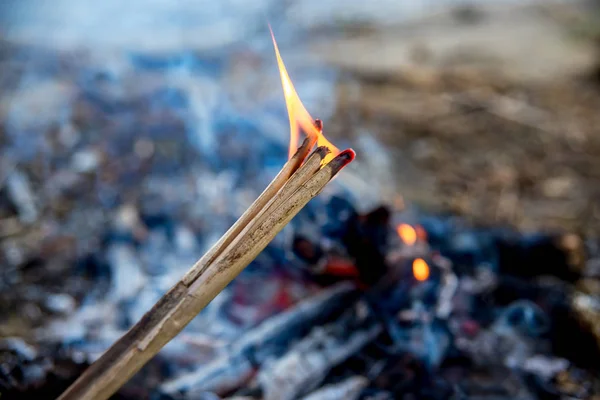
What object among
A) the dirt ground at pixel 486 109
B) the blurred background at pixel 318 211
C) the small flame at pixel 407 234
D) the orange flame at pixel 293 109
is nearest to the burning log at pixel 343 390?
the blurred background at pixel 318 211

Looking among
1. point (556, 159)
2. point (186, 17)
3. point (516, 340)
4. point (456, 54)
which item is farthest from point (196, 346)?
point (186, 17)

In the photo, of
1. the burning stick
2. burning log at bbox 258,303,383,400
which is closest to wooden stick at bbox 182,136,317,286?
the burning stick

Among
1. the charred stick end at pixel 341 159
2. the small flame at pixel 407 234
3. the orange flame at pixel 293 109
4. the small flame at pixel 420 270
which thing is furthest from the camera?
the small flame at pixel 407 234

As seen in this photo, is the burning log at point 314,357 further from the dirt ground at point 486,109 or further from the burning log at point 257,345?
the dirt ground at point 486,109

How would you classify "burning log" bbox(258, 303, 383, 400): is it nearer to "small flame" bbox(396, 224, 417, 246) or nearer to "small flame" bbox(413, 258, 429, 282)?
"small flame" bbox(413, 258, 429, 282)

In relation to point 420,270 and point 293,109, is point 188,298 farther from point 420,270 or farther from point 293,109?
point 420,270
